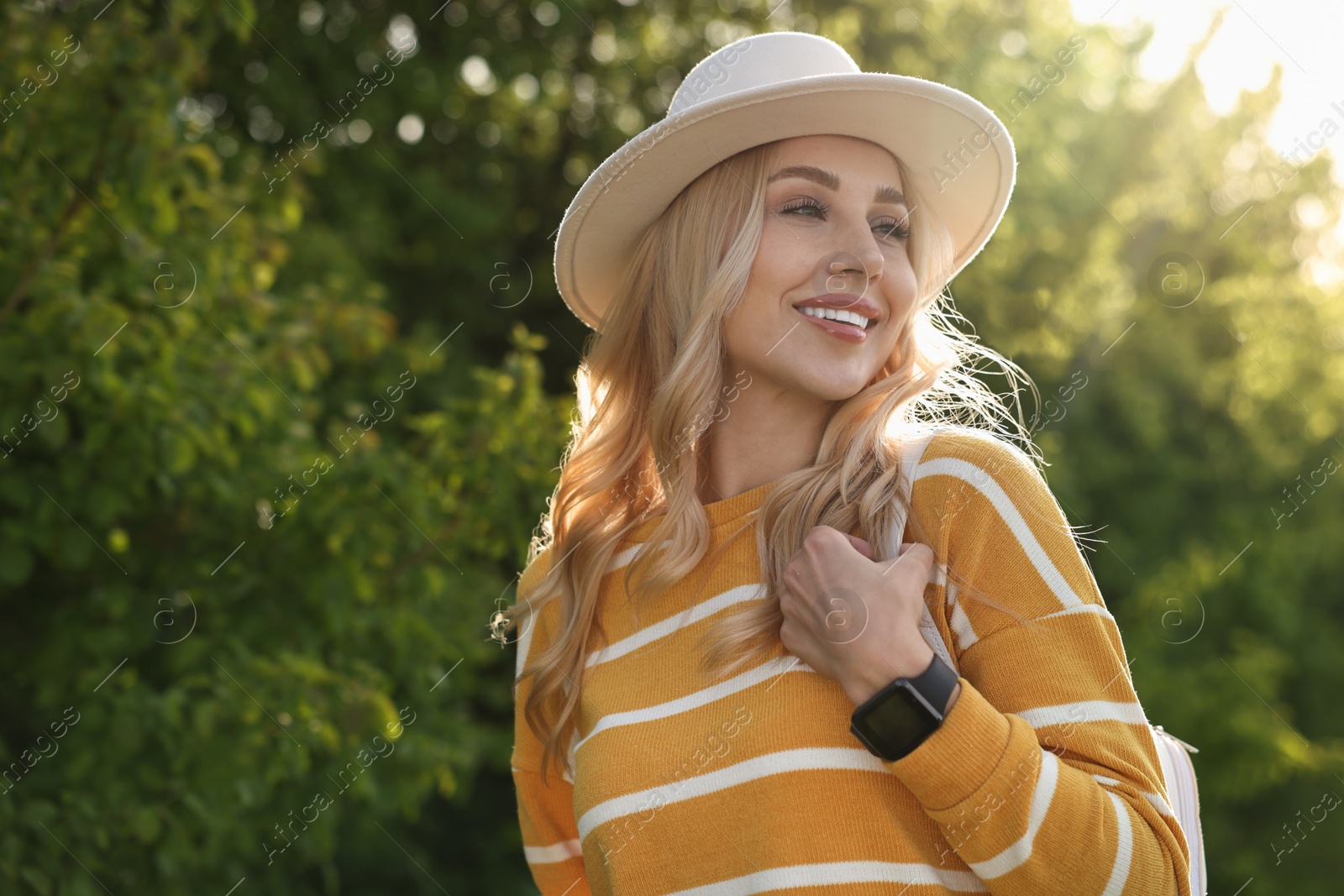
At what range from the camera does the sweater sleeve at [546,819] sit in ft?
6.88

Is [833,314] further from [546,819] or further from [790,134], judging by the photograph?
[546,819]

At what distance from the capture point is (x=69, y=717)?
10.2 feet

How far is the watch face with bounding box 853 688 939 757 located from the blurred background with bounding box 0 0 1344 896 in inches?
79.9

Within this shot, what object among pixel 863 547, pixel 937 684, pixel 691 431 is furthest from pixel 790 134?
pixel 937 684

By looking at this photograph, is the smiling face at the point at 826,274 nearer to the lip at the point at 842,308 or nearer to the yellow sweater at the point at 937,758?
the lip at the point at 842,308

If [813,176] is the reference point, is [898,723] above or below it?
below

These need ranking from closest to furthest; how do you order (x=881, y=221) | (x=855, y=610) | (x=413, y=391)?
(x=855, y=610) < (x=881, y=221) < (x=413, y=391)

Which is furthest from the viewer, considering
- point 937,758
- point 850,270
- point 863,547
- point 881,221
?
point 881,221

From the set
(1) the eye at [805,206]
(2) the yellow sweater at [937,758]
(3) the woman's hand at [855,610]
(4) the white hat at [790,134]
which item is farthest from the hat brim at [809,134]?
(3) the woman's hand at [855,610]

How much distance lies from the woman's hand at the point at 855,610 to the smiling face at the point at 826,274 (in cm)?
33

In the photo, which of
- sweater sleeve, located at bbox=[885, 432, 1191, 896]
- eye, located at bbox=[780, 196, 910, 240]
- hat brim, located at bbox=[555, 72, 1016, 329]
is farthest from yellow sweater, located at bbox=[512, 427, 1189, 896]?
hat brim, located at bbox=[555, 72, 1016, 329]

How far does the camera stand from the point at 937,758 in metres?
1.36

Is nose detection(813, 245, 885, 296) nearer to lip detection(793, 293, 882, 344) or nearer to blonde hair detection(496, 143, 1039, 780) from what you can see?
lip detection(793, 293, 882, 344)

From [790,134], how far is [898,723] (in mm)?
969
